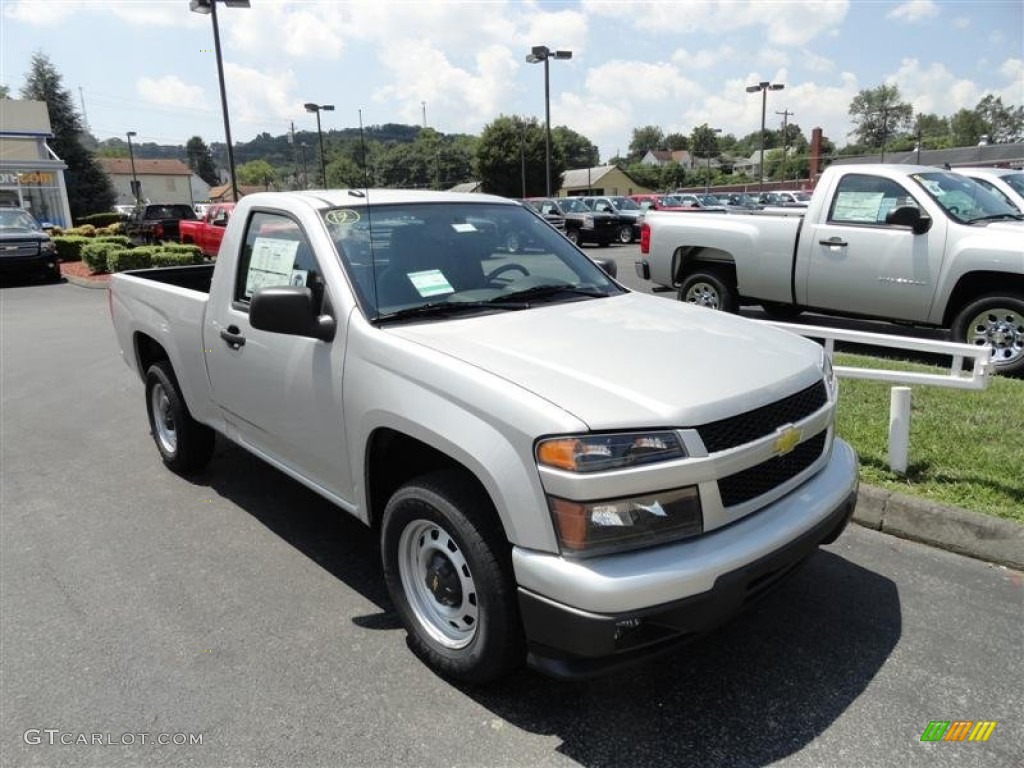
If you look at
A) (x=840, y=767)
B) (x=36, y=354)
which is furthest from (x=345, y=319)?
(x=36, y=354)

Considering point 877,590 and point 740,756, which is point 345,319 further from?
point 877,590

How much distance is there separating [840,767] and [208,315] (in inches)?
150

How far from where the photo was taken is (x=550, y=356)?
9.22 feet

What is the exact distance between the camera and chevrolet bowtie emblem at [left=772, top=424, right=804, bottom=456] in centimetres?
269

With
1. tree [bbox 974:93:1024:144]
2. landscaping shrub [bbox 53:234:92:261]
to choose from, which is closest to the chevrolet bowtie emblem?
landscaping shrub [bbox 53:234:92:261]

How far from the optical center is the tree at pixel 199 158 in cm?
14512

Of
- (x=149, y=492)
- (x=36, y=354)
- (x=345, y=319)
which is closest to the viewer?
(x=345, y=319)

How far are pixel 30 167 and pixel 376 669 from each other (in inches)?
1427

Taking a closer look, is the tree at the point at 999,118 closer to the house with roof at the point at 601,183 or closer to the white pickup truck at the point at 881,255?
the house with roof at the point at 601,183

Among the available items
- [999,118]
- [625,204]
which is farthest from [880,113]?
[625,204]

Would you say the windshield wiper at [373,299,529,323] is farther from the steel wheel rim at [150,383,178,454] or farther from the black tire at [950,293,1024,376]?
the black tire at [950,293,1024,376]

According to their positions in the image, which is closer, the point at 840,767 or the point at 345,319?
the point at 840,767

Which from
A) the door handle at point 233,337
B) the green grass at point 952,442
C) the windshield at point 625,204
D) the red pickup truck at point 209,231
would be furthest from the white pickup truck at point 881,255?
the windshield at point 625,204

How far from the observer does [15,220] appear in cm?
1925
